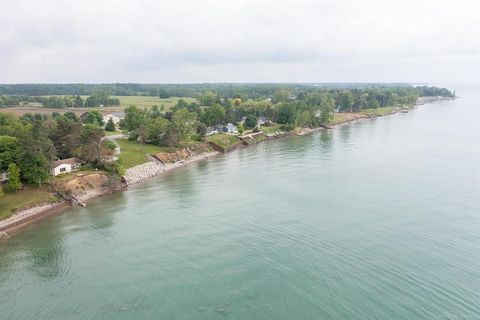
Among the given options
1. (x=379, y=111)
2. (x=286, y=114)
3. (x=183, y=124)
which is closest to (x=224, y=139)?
(x=183, y=124)

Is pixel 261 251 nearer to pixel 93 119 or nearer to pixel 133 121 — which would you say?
pixel 133 121

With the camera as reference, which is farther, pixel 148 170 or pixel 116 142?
A: pixel 116 142

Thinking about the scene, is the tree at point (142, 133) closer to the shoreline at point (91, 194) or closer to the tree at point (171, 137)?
the tree at point (171, 137)

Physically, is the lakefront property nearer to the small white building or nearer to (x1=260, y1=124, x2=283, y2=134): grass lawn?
the small white building

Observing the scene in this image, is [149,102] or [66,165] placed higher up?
[149,102]

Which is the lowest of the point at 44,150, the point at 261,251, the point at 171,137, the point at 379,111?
the point at 261,251

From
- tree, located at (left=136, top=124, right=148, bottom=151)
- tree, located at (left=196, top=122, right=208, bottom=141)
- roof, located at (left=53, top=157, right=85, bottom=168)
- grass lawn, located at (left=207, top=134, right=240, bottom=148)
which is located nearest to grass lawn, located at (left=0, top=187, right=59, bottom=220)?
roof, located at (left=53, top=157, right=85, bottom=168)

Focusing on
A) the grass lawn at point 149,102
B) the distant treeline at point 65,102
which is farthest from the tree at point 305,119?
the distant treeline at point 65,102
